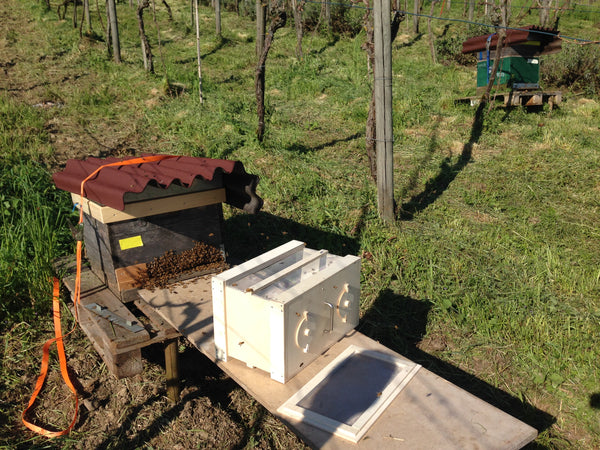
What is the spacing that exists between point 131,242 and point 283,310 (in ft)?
6.08

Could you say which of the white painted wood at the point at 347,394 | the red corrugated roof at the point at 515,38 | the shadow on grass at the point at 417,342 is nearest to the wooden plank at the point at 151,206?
the white painted wood at the point at 347,394

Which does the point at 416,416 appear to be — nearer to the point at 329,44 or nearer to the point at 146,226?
the point at 146,226

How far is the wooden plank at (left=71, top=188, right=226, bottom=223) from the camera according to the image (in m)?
3.64

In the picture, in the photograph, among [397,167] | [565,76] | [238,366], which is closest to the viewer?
[238,366]

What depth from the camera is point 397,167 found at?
8117 mm

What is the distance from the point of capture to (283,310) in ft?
8.46

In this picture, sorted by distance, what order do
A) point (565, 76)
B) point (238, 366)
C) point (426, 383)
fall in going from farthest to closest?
point (565, 76) < point (238, 366) < point (426, 383)

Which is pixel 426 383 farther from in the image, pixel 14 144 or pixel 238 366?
pixel 14 144

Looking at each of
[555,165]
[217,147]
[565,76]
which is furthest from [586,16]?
[217,147]

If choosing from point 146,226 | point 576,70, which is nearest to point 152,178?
point 146,226

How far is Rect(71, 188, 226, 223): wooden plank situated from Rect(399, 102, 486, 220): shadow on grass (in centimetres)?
315

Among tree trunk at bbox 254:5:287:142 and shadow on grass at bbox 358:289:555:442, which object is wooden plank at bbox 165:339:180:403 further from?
tree trunk at bbox 254:5:287:142

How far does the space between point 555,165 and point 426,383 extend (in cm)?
643

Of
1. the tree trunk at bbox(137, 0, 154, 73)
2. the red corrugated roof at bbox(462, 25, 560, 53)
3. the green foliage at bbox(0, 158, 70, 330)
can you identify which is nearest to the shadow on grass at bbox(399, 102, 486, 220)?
the red corrugated roof at bbox(462, 25, 560, 53)
